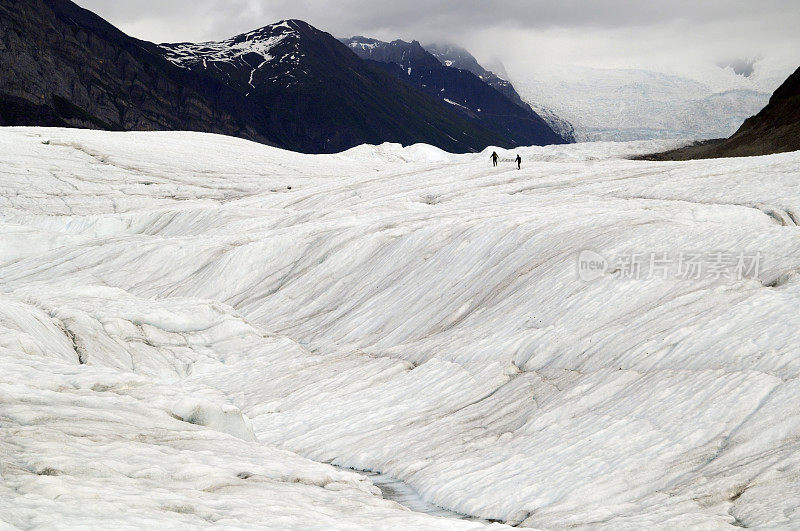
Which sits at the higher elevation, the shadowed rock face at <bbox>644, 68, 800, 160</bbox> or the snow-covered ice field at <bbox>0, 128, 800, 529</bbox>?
the shadowed rock face at <bbox>644, 68, 800, 160</bbox>

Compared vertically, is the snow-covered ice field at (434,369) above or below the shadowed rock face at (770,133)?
below

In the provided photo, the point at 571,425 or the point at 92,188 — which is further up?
the point at 92,188

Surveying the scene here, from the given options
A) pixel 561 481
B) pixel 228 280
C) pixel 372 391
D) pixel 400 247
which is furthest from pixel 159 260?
pixel 561 481

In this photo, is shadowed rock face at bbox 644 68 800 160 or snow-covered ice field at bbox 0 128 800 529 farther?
shadowed rock face at bbox 644 68 800 160

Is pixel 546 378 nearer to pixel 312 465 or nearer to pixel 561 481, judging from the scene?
pixel 561 481

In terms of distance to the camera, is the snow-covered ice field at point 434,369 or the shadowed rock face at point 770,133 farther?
the shadowed rock face at point 770,133
